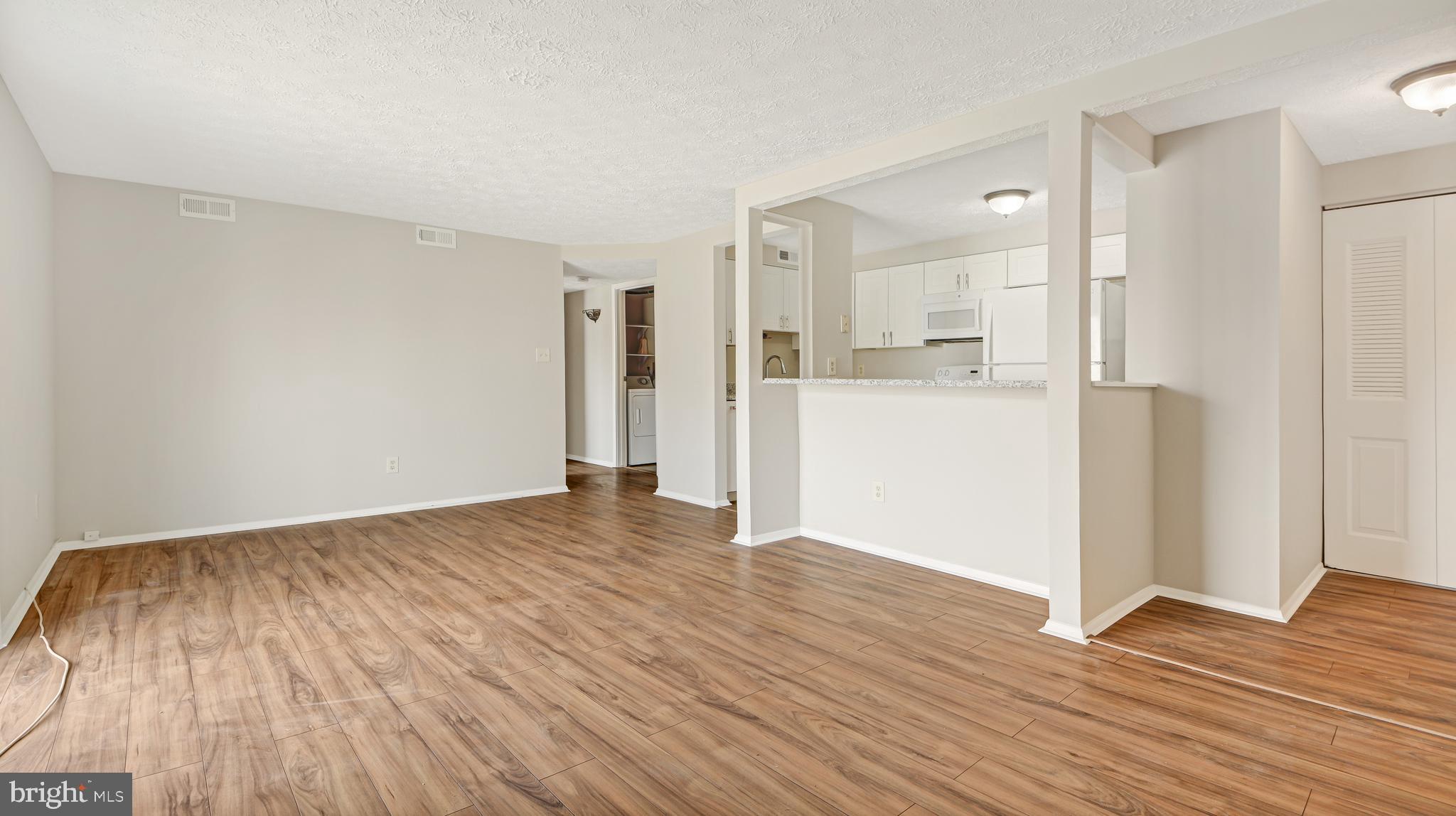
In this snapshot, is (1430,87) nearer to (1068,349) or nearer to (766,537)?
(1068,349)

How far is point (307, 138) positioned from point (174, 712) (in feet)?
9.04

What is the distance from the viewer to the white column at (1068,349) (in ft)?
9.01

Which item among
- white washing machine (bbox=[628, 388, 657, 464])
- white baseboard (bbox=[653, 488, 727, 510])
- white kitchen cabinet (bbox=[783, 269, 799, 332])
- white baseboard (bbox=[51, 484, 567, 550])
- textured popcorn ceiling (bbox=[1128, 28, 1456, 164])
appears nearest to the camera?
textured popcorn ceiling (bbox=[1128, 28, 1456, 164])

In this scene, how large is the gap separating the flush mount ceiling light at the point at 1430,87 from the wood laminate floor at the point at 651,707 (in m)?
2.20

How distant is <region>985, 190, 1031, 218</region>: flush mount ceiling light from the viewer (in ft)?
14.4

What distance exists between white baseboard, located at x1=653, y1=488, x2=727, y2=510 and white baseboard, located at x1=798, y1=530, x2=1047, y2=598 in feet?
4.26

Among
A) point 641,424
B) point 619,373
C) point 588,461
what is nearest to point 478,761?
point 619,373

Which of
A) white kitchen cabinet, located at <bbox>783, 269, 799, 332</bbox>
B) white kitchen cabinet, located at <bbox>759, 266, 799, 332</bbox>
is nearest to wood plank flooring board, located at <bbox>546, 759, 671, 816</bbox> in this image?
white kitchen cabinet, located at <bbox>759, 266, 799, 332</bbox>

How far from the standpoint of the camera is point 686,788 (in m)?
1.75

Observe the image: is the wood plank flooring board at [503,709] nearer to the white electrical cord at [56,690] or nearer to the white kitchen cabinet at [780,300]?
the white electrical cord at [56,690]

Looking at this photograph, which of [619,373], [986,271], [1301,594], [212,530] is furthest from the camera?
[619,373]

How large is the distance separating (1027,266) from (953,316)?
0.70 meters

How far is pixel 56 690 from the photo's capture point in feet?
7.48

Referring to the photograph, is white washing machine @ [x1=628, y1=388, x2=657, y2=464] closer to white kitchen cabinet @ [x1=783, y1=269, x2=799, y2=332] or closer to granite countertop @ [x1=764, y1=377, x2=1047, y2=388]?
white kitchen cabinet @ [x1=783, y1=269, x2=799, y2=332]
